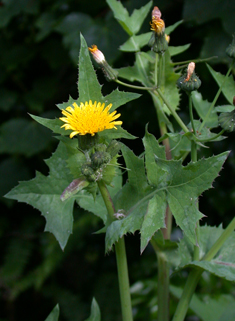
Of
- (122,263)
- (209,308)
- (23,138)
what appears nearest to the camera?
(122,263)

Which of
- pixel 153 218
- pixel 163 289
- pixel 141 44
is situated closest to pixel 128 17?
pixel 141 44

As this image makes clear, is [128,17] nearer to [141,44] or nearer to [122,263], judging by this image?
[141,44]

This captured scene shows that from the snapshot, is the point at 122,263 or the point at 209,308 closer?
the point at 122,263

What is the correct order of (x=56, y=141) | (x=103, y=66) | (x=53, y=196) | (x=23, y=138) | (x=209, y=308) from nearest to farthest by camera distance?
1. (x=103, y=66)
2. (x=53, y=196)
3. (x=209, y=308)
4. (x=23, y=138)
5. (x=56, y=141)

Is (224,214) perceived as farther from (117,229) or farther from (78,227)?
(117,229)

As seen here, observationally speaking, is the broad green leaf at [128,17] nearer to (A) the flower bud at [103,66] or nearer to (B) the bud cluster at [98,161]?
(A) the flower bud at [103,66]

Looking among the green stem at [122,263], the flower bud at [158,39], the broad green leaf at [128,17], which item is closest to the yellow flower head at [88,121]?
the green stem at [122,263]

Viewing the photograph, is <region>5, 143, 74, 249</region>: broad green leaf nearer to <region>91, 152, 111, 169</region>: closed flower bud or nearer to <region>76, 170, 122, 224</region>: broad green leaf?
<region>76, 170, 122, 224</region>: broad green leaf

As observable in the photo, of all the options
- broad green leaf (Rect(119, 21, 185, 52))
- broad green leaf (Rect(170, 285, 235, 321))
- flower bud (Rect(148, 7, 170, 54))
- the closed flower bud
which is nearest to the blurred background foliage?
broad green leaf (Rect(170, 285, 235, 321))
